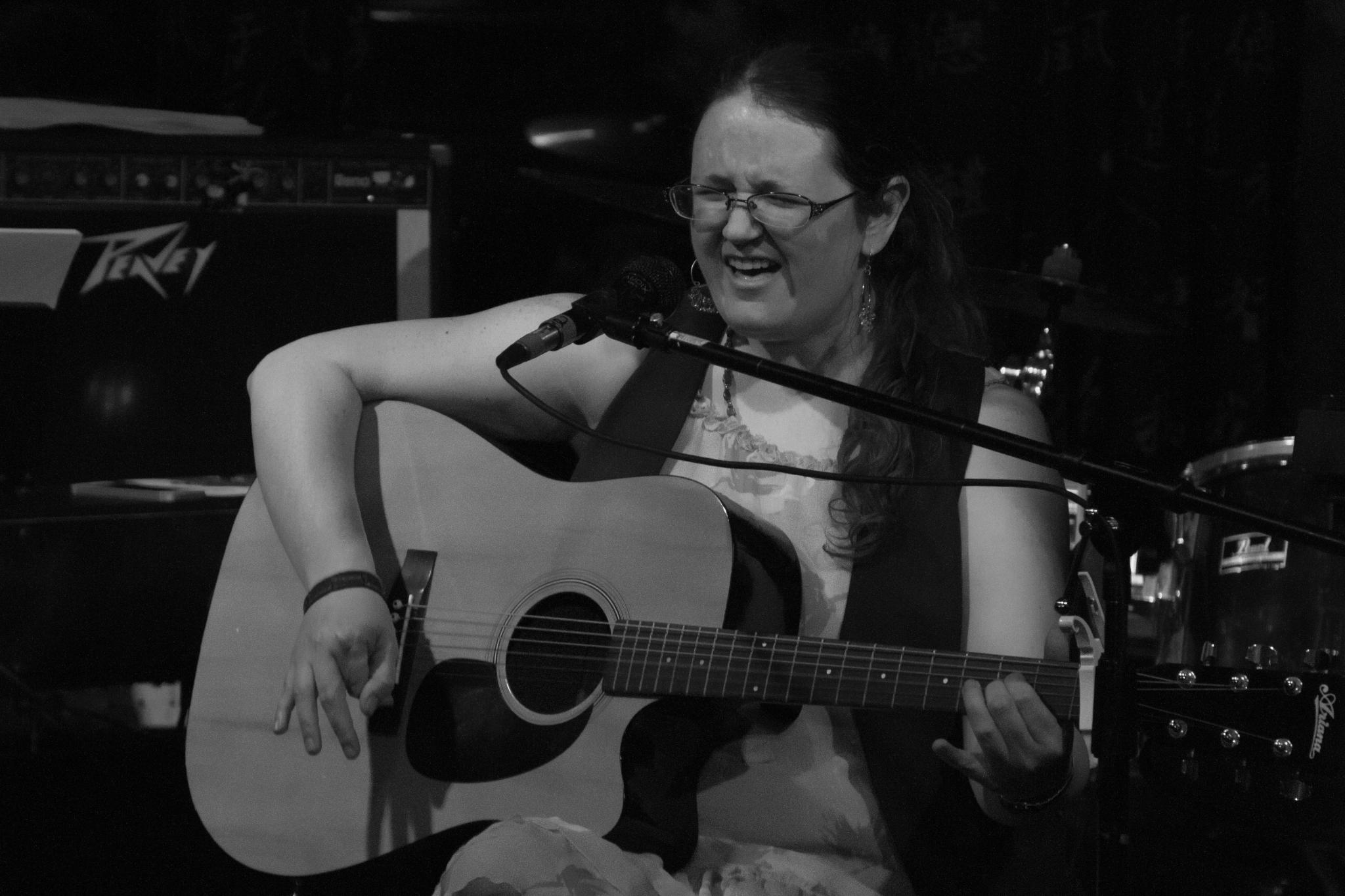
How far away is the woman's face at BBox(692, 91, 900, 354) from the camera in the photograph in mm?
1652

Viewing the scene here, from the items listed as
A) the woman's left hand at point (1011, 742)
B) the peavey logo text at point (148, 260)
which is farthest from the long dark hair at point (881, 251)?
the peavey logo text at point (148, 260)

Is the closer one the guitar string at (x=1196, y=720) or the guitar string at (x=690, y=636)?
the guitar string at (x=1196, y=720)

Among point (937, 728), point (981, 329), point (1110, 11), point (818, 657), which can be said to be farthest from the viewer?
point (1110, 11)

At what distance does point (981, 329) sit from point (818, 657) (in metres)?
0.59

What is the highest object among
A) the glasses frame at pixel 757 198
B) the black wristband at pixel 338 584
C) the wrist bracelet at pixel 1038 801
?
the glasses frame at pixel 757 198

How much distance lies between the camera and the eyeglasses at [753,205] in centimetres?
164

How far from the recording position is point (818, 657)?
1.49m

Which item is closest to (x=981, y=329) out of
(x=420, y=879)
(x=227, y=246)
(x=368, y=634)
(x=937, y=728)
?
(x=937, y=728)

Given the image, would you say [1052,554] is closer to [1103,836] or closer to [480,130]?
[1103,836]

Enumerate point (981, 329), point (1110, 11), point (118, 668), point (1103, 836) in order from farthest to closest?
point (1110, 11) < point (118, 668) < point (981, 329) < point (1103, 836)

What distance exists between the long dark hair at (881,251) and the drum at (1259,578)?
→ 2.03 ft

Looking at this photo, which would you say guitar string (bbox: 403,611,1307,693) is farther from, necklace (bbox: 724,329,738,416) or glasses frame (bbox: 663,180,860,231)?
glasses frame (bbox: 663,180,860,231)

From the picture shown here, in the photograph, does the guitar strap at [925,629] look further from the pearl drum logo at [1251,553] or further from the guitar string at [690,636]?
the pearl drum logo at [1251,553]

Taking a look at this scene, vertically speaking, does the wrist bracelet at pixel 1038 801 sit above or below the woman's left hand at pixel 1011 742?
below
